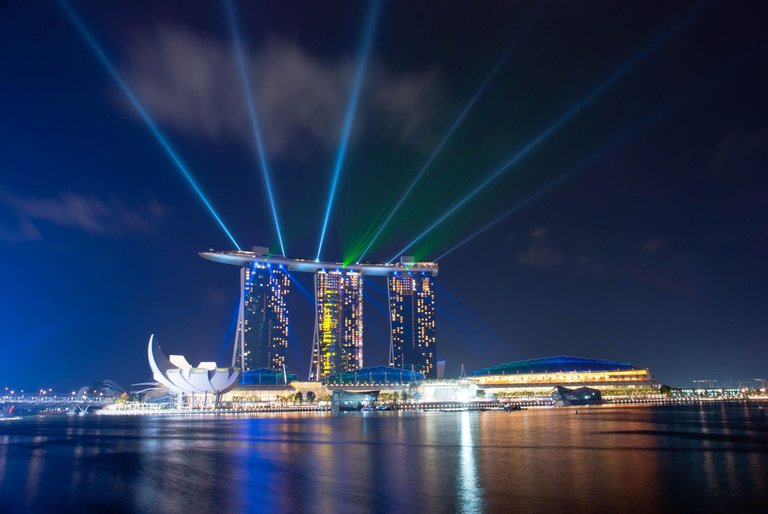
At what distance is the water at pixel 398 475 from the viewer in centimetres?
2244

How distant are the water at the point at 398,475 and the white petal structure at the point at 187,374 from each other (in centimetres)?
7993

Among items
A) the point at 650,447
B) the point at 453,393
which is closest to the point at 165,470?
the point at 650,447

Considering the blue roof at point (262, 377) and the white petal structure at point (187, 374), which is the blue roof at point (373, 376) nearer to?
the blue roof at point (262, 377)

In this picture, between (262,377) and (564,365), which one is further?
(564,365)

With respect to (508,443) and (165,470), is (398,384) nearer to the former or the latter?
(508,443)

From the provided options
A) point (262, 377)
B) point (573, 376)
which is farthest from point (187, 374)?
point (573, 376)

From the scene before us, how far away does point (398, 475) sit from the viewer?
28484 mm

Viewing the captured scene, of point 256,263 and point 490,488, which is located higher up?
point 256,263

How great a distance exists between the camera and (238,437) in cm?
5272

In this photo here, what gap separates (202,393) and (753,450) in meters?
117

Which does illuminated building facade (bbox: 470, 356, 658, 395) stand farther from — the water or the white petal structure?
the water

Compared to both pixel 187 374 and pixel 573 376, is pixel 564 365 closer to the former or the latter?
pixel 573 376

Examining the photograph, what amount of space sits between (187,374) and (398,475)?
107 meters

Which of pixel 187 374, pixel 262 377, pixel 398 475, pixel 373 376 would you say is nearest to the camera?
pixel 398 475
